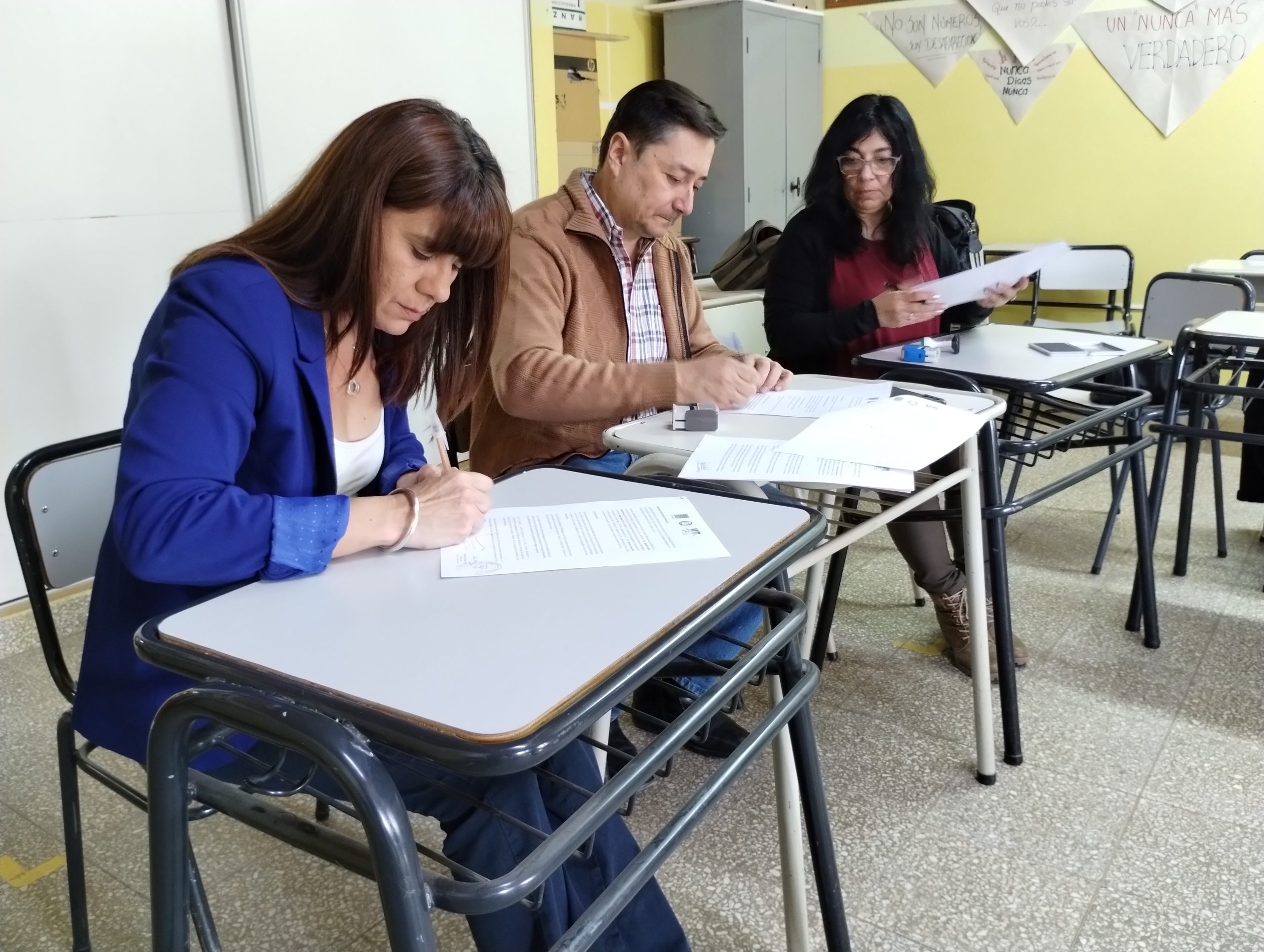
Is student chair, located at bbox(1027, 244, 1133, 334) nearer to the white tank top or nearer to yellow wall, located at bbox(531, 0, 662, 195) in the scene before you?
yellow wall, located at bbox(531, 0, 662, 195)

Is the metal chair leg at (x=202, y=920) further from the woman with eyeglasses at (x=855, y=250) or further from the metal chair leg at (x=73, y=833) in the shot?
the woman with eyeglasses at (x=855, y=250)

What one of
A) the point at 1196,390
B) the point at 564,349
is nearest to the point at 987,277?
the point at 1196,390

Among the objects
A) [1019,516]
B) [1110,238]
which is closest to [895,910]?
[1019,516]

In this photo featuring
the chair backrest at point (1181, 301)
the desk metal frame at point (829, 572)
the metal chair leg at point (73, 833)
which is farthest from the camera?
the chair backrest at point (1181, 301)

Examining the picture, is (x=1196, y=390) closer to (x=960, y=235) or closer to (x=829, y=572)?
(x=960, y=235)

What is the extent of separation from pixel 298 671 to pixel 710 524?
43 centimetres

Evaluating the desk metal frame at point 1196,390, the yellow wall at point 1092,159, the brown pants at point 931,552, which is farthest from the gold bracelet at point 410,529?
the yellow wall at point 1092,159

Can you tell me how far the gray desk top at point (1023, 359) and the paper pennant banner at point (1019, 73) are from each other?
3.02m

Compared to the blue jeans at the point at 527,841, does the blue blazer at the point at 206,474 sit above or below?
above

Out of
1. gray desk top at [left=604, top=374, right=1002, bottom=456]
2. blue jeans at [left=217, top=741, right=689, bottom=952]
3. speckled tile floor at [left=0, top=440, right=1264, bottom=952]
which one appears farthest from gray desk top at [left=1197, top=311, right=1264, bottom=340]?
blue jeans at [left=217, top=741, right=689, bottom=952]

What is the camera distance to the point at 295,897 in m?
1.44

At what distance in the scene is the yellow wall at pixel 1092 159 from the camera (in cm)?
437

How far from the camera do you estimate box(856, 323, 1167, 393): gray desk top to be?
1757 mm

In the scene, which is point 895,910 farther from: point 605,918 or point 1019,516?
point 1019,516
